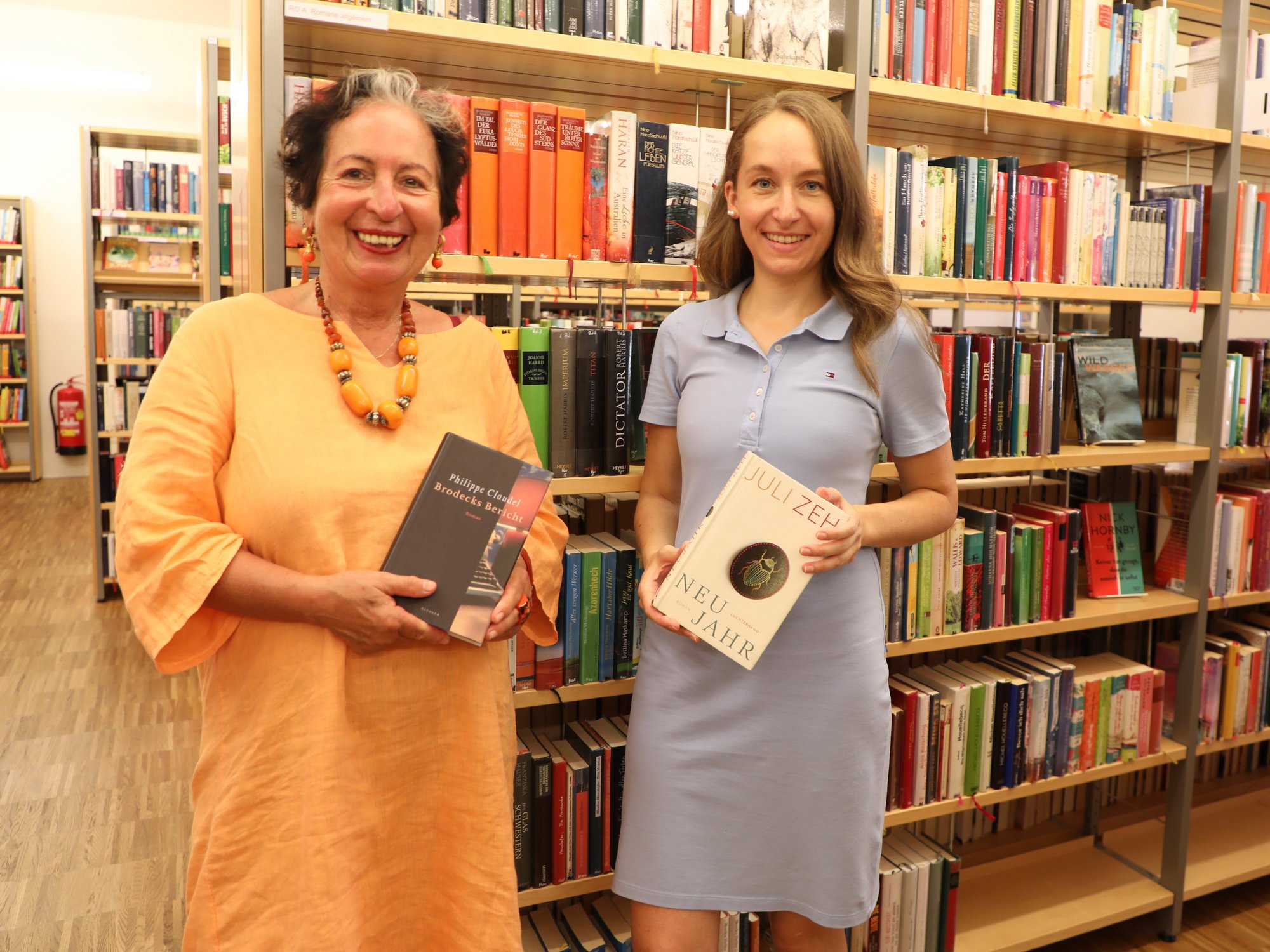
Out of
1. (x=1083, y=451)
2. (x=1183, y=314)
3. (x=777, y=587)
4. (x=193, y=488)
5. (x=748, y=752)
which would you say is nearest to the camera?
(x=193, y=488)

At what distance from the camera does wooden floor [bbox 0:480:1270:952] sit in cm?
264

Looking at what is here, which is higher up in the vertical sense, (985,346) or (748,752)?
(985,346)

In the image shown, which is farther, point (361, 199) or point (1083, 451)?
point (1083, 451)

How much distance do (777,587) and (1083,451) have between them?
139 centimetres

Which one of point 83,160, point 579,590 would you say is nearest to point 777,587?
point 579,590

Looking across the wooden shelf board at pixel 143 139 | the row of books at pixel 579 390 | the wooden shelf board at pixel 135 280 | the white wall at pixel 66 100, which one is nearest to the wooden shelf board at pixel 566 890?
the row of books at pixel 579 390

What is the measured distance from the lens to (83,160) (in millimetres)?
5520

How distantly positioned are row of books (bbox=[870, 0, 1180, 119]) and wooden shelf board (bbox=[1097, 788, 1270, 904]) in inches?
83.2

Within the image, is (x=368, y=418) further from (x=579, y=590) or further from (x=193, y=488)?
(x=579, y=590)

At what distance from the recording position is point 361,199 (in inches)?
52.4

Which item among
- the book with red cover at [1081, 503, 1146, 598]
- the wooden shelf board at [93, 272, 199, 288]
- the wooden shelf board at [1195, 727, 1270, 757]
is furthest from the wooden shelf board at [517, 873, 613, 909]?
the wooden shelf board at [93, 272, 199, 288]

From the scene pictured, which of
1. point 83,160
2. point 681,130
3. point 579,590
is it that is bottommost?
point 579,590

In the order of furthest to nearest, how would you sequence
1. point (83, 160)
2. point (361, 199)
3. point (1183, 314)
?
point (1183, 314) < point (83, 160) < point (361, 199)

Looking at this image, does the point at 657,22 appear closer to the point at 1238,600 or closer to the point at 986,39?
the point at 986,39
